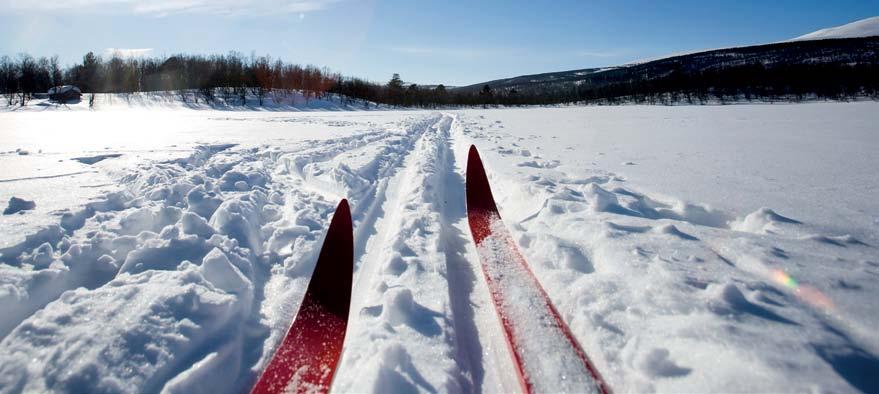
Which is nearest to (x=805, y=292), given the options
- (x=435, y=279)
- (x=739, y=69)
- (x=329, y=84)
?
(x=435, y=279)

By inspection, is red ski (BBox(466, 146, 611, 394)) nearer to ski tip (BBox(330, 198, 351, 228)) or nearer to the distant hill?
ski tip (BBox(330, 198, 351, 228))

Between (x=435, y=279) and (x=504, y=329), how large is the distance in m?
0.63

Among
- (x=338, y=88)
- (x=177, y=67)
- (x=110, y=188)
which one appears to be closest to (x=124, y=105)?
(x=177, y=67)

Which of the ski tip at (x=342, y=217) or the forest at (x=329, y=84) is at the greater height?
the forest at (x=329, y=84)

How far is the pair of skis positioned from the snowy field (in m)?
0.08

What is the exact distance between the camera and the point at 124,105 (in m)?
45.2

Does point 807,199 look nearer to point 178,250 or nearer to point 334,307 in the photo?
point 334,307

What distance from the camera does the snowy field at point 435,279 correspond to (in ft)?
5.11

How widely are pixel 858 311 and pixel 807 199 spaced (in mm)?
2547

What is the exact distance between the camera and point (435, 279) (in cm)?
245

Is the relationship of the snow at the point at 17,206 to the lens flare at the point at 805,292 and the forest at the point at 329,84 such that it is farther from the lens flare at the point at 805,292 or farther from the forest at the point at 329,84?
the forest at the point at 329,84

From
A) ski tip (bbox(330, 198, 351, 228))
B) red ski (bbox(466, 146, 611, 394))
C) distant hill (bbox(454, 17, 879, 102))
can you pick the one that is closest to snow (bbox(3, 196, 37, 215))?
ski tip (bbox(330, 198, 351, 228))

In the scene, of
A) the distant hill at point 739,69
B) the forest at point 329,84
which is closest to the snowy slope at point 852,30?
the distant hill at point 739,69

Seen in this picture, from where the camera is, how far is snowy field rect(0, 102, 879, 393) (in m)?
1.56
